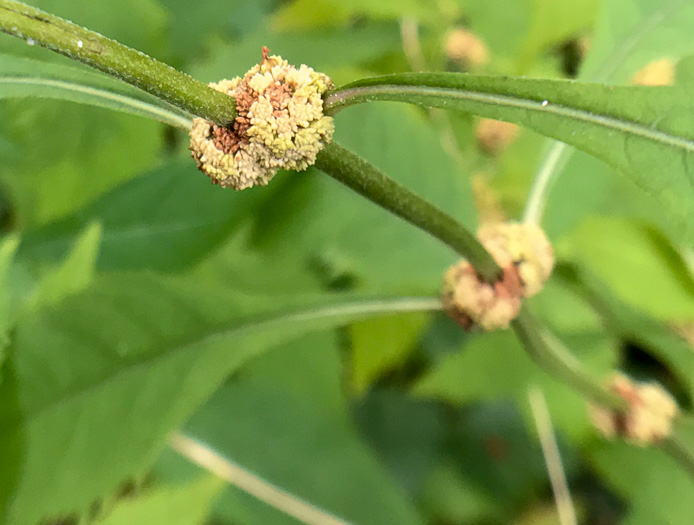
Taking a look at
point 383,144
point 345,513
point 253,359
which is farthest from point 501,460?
point 383,144

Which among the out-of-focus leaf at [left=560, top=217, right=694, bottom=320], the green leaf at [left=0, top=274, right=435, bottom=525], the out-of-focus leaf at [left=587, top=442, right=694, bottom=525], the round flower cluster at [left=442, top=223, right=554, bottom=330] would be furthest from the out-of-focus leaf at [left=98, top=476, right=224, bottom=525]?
the out-of-focus leaf at [left=587, top=442, right=694, bottom=525]

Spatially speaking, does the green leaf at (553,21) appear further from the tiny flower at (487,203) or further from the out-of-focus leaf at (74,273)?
the out-of-focus leaf at (74,273)

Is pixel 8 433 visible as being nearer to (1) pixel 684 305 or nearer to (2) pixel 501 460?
(1) pixel 684 305

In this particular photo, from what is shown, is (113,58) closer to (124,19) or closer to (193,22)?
(124,19)

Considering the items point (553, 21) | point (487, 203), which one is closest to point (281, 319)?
point (487, 203)

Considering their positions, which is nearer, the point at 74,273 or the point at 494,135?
the point at 74,273
